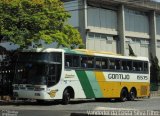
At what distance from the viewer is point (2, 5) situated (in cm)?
2967

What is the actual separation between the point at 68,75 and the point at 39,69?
6.53 ft

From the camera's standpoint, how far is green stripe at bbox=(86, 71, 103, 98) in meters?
29.6

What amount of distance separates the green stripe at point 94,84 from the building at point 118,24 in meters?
19.2

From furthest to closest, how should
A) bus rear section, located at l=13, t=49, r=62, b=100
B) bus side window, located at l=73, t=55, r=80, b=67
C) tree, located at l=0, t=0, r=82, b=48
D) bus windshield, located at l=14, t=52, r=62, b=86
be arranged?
tree, located at l=0, t=0, r=82, b=48 < bus side window, located at l=73, t=55, r=80, b=67 < bus windshield, located at l=14, t=52, r=62, b=86 < bus rear section, located at l=13, t=49, r=62, b=100

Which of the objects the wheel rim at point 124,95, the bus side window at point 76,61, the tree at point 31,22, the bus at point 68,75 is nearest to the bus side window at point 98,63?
the bus at point 68,75

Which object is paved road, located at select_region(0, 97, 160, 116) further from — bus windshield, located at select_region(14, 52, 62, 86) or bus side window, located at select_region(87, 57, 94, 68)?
A: bus side window, located at select_region(87, 57, 94, 68)

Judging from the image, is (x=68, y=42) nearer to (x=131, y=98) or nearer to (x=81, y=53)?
(x=81, y=53)

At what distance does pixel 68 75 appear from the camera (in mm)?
27766

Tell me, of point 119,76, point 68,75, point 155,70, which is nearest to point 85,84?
point 68,75

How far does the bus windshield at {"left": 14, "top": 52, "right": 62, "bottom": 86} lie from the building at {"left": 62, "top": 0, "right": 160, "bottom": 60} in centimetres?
2194

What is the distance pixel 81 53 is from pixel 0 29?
17.6 ft

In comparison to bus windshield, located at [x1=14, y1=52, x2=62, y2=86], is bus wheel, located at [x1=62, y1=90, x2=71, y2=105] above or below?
below

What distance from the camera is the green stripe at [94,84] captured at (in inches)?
1164

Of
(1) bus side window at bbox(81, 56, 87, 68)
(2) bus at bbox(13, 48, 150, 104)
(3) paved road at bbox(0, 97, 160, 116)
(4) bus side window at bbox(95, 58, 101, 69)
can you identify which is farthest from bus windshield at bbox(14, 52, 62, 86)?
(4) bus side window at bbox(95, 58, 101, 69)
